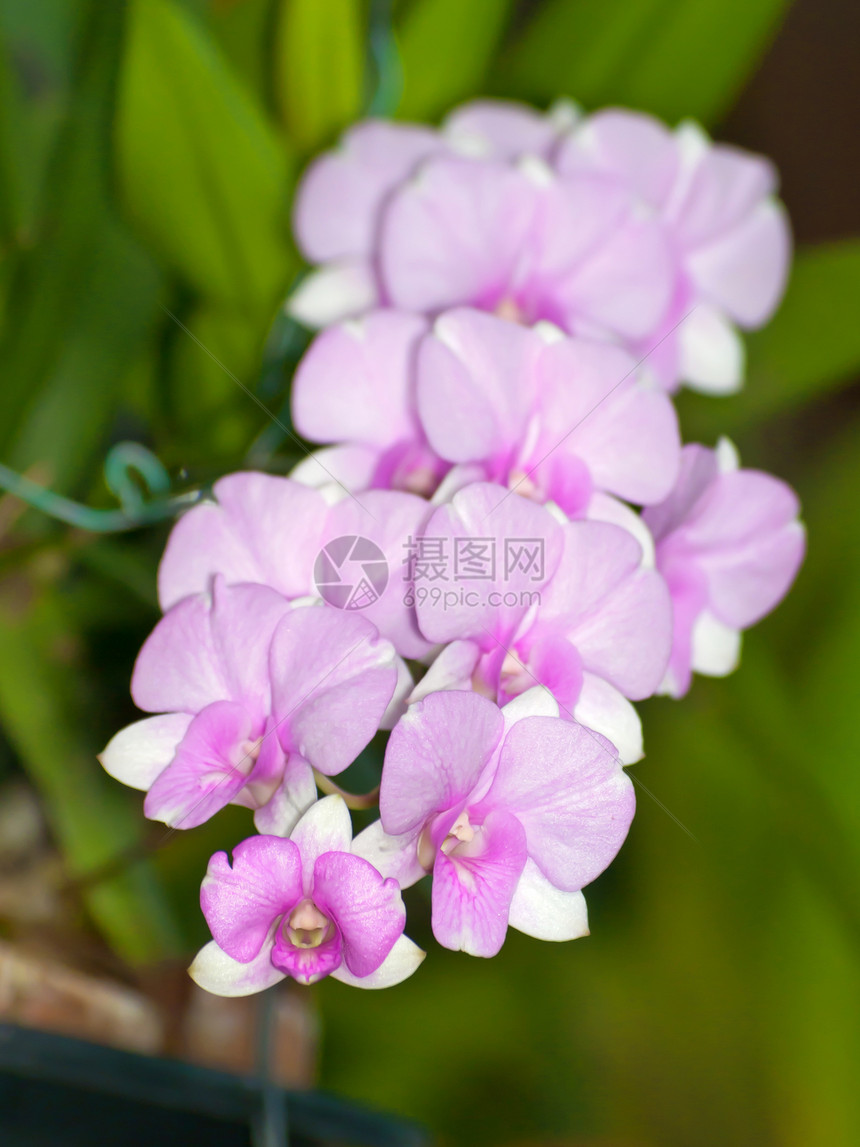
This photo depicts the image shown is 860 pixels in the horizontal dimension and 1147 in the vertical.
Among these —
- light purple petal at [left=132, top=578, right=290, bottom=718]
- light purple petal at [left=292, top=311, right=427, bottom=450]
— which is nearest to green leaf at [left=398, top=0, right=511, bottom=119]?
light purple petal at [left=292, top=311, right=427, bottom=450]

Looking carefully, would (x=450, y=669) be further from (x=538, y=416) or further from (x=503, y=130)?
(x=503, y=130)

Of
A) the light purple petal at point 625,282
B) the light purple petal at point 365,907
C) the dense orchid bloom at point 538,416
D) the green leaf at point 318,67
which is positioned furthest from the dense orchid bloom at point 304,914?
the green leaf at point 318,67

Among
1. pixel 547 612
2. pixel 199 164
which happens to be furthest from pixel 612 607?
pixel 199 164

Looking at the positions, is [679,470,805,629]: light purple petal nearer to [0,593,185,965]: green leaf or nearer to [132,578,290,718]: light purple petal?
[132,578,290,718]: light purple petal

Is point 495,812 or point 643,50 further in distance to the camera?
point 643,50

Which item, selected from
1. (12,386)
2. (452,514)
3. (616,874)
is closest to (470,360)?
(452,514)

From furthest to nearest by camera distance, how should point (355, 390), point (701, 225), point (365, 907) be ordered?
point (701, 225)
point (355, 390)
point (365, 907)
